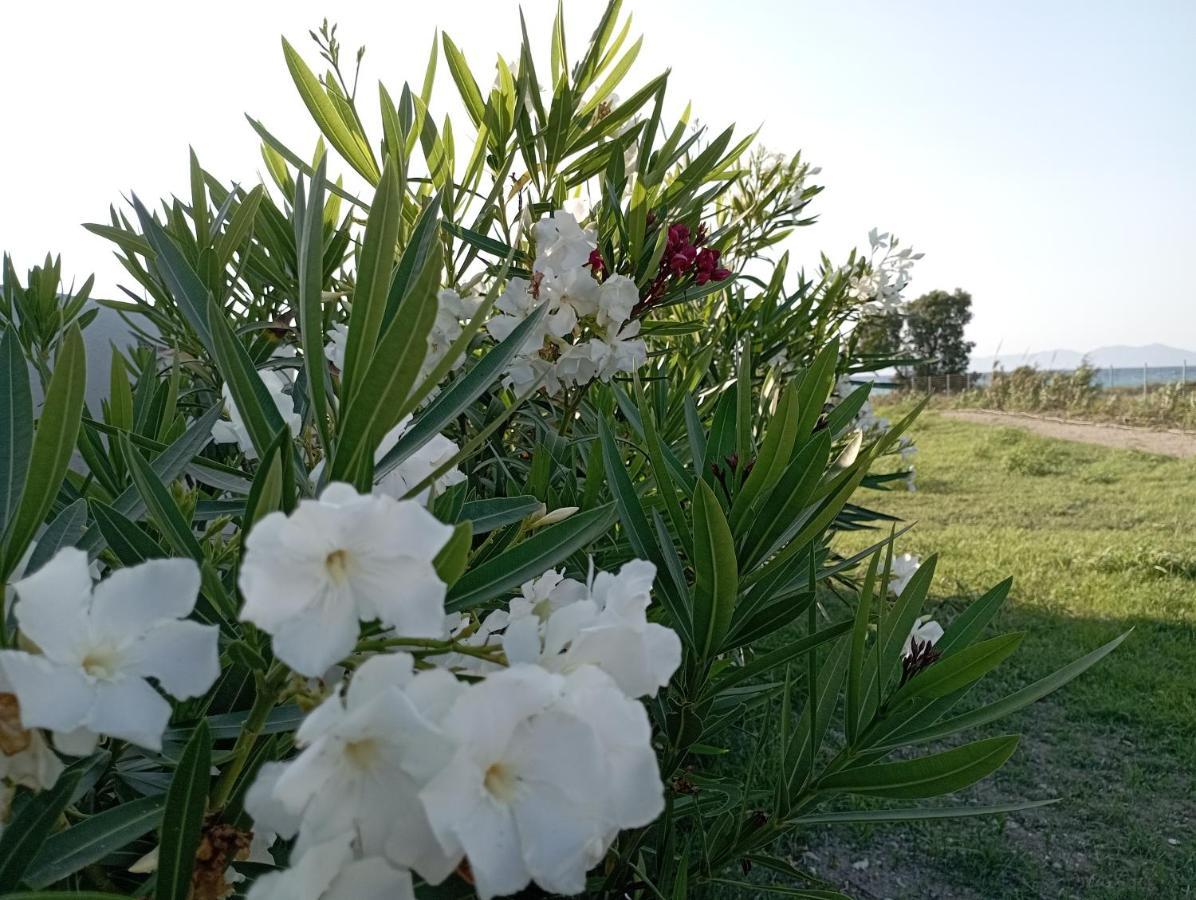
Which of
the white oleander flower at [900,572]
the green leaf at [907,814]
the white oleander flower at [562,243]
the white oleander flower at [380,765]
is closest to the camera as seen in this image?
the white oleander flower at [380,765]

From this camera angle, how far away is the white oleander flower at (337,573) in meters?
0.31

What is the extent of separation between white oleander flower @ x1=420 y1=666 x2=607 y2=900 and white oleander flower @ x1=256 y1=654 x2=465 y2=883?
1 centimetres

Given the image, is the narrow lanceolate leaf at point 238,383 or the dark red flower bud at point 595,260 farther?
the dark red flower bud at point 595,260

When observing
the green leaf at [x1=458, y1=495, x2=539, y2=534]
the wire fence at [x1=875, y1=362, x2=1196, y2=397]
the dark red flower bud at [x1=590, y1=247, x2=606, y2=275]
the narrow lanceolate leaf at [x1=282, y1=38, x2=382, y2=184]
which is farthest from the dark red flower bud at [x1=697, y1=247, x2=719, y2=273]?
the wire fence at [x1=875, y1=362, x2=1196, y2=397]

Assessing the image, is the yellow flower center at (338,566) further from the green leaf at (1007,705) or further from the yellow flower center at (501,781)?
the green leaf at (1007,705)

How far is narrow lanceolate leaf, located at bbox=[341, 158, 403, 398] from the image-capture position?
447mm

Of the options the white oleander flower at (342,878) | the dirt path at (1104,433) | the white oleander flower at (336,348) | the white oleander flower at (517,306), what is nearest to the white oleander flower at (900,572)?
the white oleander flower at (517,306)

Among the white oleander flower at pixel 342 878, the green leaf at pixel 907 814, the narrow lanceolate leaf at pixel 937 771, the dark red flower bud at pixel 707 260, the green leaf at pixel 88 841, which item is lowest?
the green leaf at pixel 907 814

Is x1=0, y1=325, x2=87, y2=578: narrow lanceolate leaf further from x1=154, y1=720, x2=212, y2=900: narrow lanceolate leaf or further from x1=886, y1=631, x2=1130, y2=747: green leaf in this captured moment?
x1=886, y1=631, x2=1130, y2=747: green leaf

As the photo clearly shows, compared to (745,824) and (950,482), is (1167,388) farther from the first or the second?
(745,824)

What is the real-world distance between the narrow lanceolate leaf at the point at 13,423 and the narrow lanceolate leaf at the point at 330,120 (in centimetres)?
76

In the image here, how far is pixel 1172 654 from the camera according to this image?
4621 millimetres

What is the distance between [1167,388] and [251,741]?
1432 centimetres

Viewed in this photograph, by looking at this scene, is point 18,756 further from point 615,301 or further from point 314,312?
point 615,301
